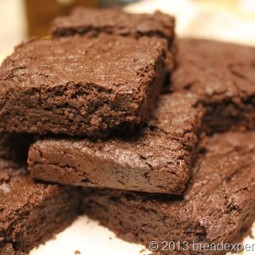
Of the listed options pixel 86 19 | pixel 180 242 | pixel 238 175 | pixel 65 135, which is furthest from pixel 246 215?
pixel 86 19

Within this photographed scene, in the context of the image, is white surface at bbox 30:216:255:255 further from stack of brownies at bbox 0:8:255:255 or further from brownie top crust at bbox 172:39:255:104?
brownie top crust at bbox 172:39:255:104

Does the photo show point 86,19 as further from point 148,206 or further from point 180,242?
A: point 180,242

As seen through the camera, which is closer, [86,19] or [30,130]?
[30,130]

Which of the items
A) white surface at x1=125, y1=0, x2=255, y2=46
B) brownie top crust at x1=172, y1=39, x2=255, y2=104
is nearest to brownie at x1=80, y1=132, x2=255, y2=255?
brownie top crust at x1=172, y1=39, x2=255, y2=104

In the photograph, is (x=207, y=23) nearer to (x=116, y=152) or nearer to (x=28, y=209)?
(x=116, y=152)

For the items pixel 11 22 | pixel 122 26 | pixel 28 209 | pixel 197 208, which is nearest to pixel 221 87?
pixel 122 26

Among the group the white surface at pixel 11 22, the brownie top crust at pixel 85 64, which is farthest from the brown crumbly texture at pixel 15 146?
the white surface at pixel 11 22
